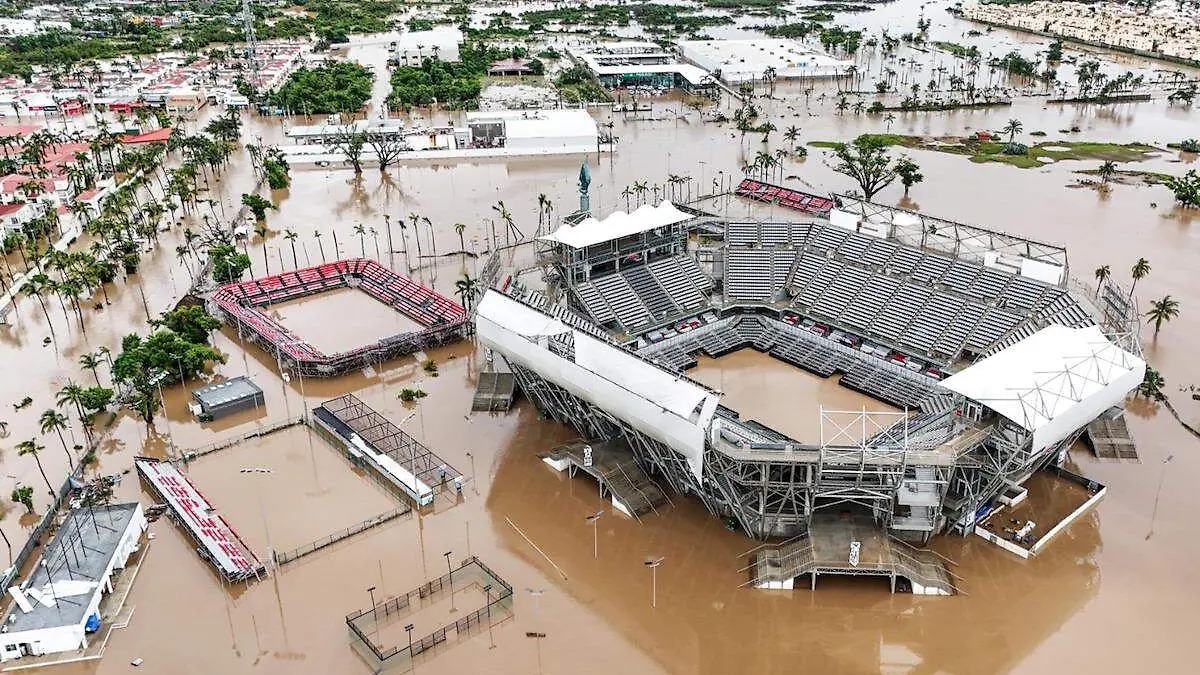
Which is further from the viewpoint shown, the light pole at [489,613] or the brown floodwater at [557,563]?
the light pole at [489,613]

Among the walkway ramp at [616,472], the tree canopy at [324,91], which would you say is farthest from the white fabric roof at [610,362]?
the tree canopy at [324,91]

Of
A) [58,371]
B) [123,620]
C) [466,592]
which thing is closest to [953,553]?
[466,592]

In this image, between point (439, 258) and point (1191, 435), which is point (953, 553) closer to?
point (1191, 435)

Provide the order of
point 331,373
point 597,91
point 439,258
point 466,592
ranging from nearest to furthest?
point 466,592, point 331,373, point 439,258, point 597,91

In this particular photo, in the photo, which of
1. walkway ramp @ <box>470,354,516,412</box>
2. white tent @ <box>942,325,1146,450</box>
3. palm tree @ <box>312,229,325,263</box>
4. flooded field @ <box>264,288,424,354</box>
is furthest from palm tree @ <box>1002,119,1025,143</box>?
palm tree @ <box>312,229,325,263</box>

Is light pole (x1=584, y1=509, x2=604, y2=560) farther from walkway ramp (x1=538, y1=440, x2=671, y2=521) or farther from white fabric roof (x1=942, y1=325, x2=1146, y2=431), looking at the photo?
white fabric roof (x1=942, y1=325, x2=1146, y2=431)

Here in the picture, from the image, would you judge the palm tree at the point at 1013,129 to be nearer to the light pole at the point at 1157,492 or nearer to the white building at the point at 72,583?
the light pole at the point at 1157,492

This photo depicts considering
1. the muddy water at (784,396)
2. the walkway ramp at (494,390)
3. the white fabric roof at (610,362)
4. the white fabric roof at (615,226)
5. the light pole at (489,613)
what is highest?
the white fabric roof at (615,226)
